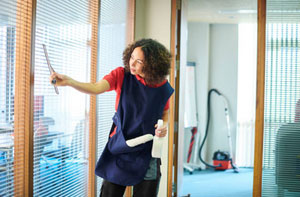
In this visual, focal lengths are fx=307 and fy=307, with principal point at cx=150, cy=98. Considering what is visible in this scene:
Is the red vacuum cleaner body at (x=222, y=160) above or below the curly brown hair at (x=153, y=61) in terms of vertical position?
below

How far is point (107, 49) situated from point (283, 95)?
1610mm

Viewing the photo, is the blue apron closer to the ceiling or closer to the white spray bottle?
the white spray bottle

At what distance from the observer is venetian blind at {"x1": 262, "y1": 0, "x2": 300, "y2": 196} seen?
2736 millimetres

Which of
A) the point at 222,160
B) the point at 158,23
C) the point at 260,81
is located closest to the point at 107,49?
the point at 158,23

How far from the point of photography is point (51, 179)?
1715 mm

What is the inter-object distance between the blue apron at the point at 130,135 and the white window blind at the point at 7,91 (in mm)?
464

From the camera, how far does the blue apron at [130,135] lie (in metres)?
1.62

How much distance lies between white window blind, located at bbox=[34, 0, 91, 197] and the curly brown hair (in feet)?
1.31

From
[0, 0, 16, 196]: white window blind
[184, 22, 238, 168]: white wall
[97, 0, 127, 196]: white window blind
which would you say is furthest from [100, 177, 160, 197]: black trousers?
[184, 22, 238, 168]: white wall

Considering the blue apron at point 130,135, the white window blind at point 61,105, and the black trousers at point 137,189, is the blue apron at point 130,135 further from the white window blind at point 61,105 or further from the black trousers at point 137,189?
the white window blind at point 61,105

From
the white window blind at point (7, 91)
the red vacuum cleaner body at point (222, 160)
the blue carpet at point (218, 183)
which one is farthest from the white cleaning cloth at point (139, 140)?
the red vacuum cleaner body at point (222, 160)

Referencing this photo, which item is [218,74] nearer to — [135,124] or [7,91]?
[135,124]

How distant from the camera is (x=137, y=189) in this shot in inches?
66.1

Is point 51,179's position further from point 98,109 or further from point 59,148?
point 98,109
